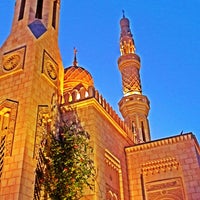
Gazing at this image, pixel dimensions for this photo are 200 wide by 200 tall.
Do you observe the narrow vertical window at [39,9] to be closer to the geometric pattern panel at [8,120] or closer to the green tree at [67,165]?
the geometric pattern panel at [8,120]

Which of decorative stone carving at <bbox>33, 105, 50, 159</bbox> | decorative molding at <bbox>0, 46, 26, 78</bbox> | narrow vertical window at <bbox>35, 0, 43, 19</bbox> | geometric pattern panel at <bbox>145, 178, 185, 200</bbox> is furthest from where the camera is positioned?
narrow vertical window at <bbox>35, 0, 43, 19</bbox>

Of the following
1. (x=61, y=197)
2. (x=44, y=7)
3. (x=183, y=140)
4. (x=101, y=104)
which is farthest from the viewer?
(x=44, y=7)

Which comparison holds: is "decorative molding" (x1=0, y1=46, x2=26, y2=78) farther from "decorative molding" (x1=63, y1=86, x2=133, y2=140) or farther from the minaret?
the minaret

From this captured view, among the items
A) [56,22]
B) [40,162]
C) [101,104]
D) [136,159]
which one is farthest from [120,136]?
[56,22]

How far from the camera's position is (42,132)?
20.9 ft

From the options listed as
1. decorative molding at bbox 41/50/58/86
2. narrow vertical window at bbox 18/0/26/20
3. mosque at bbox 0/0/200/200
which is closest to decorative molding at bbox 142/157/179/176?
mosque at bbox 0/0/200/200

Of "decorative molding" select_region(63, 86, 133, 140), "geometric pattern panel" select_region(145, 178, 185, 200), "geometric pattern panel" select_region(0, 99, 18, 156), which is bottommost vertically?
"geometric pattern panel" select_region(145, 178, 185, 200)

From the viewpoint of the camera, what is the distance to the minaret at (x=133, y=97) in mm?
13312

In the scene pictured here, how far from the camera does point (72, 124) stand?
23.1ft

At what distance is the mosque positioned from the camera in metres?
5.83

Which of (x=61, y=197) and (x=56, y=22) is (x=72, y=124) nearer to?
(x=61, y=197)

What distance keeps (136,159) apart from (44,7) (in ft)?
16.1

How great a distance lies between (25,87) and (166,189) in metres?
4.20

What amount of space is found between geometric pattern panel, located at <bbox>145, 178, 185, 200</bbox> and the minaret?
180 inches
